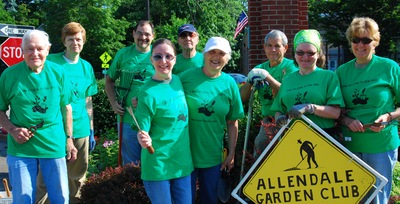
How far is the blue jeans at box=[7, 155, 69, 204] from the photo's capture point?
3930mm

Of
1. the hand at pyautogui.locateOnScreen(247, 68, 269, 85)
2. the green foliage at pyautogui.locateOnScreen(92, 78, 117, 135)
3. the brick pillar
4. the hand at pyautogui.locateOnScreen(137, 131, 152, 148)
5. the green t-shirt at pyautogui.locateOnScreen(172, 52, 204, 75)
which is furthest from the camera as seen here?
the green foliage at pyautogui.locateOnScreen(92, 78, 117, 135)

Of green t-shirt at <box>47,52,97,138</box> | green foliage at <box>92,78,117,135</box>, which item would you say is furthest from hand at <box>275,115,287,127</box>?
green foliage at <box>92,78,117,135</box>

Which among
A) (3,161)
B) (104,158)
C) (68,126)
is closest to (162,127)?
(68,126)

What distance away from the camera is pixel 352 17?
98.5 ft

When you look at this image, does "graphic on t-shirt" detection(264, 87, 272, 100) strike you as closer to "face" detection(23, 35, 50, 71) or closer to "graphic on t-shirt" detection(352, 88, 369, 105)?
"graphic on t-shirt" detection(352, 88, 369, 105)

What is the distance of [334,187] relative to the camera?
3.75 metres

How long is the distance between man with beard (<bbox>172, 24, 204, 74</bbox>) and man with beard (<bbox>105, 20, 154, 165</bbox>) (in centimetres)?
34

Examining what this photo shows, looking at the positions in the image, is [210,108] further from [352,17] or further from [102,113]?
[352,17]

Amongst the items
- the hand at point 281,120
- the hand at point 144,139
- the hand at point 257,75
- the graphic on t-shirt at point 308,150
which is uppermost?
the hand at point 257,75

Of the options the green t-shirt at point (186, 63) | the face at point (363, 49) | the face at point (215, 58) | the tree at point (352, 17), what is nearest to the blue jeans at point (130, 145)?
the green t-shirt at point (186, 63)

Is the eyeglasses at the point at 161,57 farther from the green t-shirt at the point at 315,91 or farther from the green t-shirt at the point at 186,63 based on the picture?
the green t-shirt at the point at 186,63

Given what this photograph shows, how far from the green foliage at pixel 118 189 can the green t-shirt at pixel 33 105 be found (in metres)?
0.82

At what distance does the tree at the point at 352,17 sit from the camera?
1114 inches

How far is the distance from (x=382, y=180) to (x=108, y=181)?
264cm
